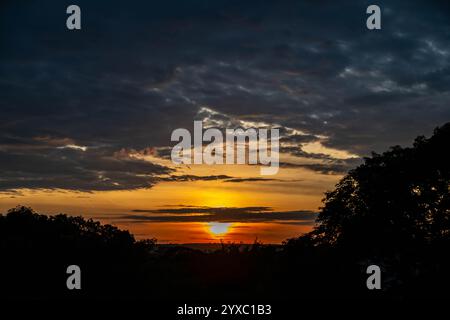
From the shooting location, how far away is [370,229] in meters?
38.8

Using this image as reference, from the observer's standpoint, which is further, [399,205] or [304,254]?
[399,205]

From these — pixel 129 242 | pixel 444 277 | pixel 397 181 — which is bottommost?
pixel 444 277

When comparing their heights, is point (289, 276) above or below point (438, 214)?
below

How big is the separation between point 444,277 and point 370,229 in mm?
6634

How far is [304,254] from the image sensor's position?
25875 mm

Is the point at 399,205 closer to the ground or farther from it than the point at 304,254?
farther from it

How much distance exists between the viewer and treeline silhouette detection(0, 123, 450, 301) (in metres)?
23.5

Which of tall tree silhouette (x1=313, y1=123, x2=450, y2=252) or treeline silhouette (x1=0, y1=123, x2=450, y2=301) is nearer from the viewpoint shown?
treeline silhouette (x1=0, y1=123, x2=450, y2=301)

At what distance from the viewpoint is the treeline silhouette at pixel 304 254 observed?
927 inches

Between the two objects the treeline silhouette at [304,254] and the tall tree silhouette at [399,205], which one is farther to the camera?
the tall tree silhouette at [399,205]
